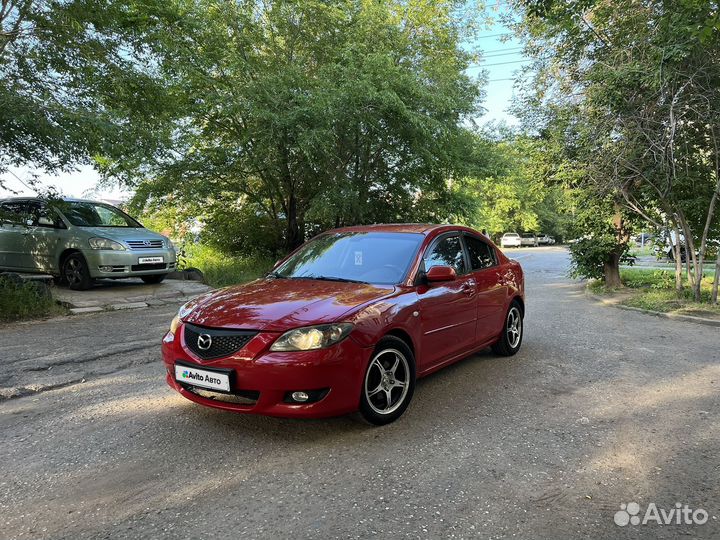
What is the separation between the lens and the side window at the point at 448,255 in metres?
4.92

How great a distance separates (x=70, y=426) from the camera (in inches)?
157

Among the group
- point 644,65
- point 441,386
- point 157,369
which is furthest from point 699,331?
point 157,369

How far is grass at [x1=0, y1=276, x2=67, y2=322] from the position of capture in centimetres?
790

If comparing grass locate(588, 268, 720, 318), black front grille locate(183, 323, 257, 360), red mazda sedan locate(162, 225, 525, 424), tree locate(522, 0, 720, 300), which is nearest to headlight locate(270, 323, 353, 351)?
red mazda sedan locate(162, 225, 525, 424)

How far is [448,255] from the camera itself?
5.22 m

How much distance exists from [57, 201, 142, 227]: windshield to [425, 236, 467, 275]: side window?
782 centimetres

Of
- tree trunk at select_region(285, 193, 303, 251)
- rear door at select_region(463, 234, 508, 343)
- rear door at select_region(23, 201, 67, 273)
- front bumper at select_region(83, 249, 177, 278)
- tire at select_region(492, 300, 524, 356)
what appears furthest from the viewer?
tree trunk at select_region(285, 193, 303, 251)

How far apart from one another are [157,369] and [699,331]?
790 cm

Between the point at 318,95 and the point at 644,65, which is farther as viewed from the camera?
the point at 318,95

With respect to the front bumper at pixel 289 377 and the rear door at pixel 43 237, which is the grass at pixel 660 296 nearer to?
the front bumper at pixel 289 377

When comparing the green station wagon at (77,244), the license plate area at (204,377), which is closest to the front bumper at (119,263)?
the green station wagon at (77,244)

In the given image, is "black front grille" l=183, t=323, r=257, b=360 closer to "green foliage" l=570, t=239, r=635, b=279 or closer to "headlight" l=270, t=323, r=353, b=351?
"headlight" l=270, t=323, r=353, b=351

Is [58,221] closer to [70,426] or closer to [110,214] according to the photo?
[110,214]

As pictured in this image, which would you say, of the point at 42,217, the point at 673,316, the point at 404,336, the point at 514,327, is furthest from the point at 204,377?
the point at 673,316
